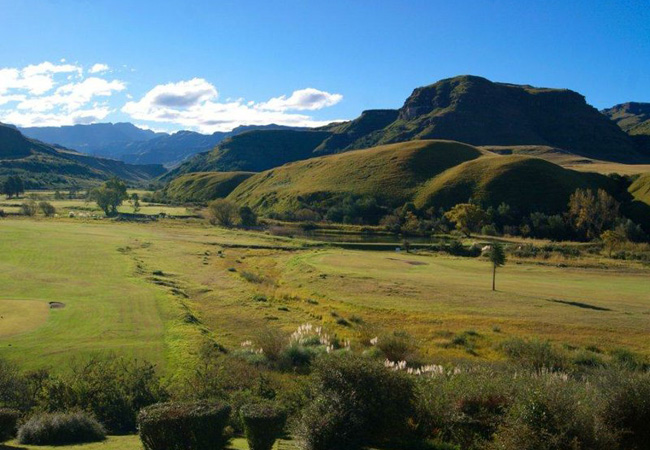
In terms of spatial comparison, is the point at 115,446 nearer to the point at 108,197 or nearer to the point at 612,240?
the point at 612,240

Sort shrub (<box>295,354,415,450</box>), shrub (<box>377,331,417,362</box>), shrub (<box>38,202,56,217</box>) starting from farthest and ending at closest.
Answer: shrub (<box>38,202,56,217</box>), shrub (<box>377,331,417,362</box>), shrub (<box>295,354,415,450</box>)

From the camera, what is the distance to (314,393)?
16.2 m

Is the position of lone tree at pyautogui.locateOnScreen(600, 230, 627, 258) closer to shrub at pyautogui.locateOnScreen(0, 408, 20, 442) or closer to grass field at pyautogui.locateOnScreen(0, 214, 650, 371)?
grass field at pyautogui.locateOnScreen(0, 214, 650, 371)

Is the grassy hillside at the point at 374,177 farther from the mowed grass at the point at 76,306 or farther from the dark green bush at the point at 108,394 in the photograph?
the dark green bush at the point at 108,394

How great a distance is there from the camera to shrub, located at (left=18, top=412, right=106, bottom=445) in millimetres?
15984

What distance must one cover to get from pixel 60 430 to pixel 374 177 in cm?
16252

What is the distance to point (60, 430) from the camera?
16484mm

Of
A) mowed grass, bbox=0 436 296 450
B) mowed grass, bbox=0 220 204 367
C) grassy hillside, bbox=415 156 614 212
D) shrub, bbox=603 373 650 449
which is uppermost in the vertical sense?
grassy hillside, bbox=415 156 614 212

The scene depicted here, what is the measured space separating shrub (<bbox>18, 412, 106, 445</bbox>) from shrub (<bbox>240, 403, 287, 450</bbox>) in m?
6.46

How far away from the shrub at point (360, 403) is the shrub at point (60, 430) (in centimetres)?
752

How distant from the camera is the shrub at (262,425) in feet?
45.5

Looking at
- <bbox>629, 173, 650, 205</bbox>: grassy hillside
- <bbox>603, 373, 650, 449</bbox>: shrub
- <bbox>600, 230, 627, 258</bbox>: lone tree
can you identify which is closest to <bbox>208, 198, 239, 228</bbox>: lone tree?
<bbox>600, 230, 627, 258</bbox>: lone tree

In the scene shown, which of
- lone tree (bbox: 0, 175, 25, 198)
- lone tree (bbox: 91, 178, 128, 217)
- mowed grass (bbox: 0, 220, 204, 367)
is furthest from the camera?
lone tree (bbox: 0, 175, 25, 198)

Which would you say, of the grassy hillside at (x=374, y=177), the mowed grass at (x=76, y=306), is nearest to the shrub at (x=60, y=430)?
the mowed grass at (x=76, y=306)
